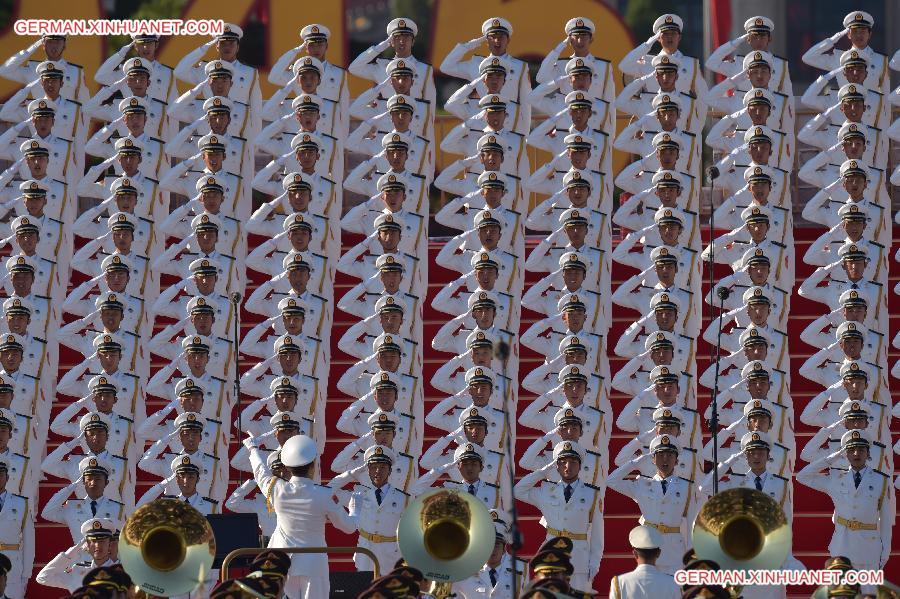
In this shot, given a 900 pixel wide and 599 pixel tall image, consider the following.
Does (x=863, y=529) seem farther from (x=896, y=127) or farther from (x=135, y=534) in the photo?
(x=135, y=534)

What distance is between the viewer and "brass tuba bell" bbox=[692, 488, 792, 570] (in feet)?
33.9

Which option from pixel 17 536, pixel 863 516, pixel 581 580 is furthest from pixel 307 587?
pixel 863 516

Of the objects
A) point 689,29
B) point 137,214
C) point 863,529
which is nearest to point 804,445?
point 863,529

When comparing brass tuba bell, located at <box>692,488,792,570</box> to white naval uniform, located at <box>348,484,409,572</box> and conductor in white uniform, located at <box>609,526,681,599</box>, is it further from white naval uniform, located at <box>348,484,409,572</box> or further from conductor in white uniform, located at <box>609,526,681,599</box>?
white naval uniform, located at <box>348,484,409,572</box>

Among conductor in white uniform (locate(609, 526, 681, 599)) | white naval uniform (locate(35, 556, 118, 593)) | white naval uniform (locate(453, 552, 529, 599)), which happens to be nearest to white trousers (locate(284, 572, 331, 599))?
white naval uniform (locate(453, 552, 529, 599))

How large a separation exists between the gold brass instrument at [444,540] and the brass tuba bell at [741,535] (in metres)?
0.94

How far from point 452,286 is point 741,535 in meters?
4.00

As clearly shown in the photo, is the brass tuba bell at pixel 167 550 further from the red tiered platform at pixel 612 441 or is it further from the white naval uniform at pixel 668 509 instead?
the white naval uniform at pixel 668 509

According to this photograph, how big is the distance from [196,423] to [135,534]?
121 inches

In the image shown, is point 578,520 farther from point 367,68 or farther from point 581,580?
point 367,68

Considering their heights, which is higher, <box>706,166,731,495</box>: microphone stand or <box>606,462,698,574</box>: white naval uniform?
<box>706,166,731,495</box>: microphone stand

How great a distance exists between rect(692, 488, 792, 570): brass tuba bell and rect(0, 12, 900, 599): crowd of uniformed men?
2.45 meters

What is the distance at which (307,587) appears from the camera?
1150cm

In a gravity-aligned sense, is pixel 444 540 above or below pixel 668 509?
below
